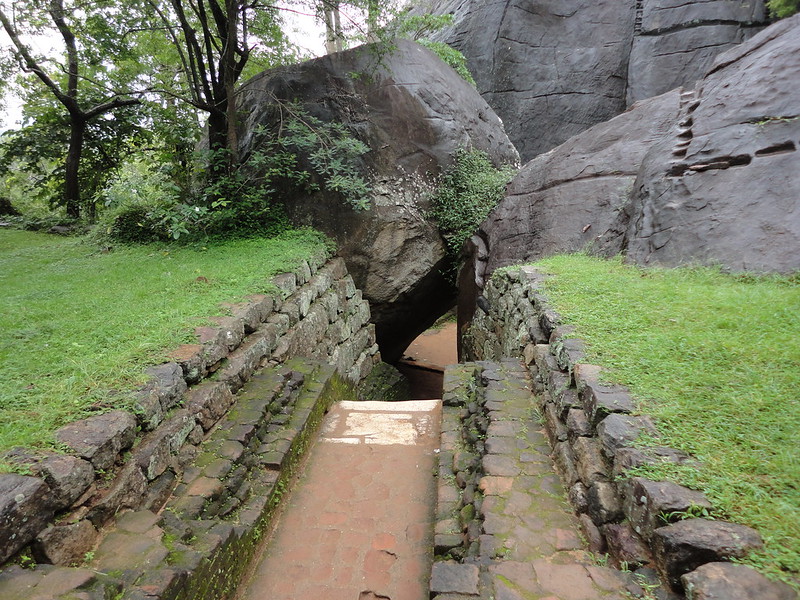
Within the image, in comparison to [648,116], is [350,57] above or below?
above

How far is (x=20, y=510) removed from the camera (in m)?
1.92

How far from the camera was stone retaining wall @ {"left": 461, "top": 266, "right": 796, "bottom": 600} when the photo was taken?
5.29ft

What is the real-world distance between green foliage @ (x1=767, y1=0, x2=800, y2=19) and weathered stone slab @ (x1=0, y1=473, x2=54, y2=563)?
15.0 metres

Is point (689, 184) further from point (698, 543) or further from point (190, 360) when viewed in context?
point (190, 360)

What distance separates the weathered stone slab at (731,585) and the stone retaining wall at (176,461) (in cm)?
212

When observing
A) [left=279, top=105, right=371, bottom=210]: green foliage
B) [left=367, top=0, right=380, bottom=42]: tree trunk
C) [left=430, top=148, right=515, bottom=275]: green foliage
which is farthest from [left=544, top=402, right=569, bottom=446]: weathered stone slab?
[left=367, top=0, right=380, bottom=42]: tree trunk

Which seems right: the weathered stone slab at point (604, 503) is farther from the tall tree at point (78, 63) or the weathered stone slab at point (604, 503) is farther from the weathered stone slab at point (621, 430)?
the tall tree at point (78, 63)

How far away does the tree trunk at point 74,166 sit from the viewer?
9.30m

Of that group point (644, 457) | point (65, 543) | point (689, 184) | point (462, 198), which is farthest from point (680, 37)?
point (65, 543)

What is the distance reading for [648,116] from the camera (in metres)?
8.04

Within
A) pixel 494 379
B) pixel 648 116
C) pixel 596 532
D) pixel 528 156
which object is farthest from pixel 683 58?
pixel 596 532

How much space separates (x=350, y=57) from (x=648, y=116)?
535 cm

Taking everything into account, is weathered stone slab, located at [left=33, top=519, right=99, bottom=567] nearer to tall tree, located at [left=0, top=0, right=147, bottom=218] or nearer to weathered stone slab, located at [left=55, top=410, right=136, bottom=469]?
weathered stone slab, located at [left=55, top=410, right=136, bottom=469]

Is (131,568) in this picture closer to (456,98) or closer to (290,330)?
(290,330)
